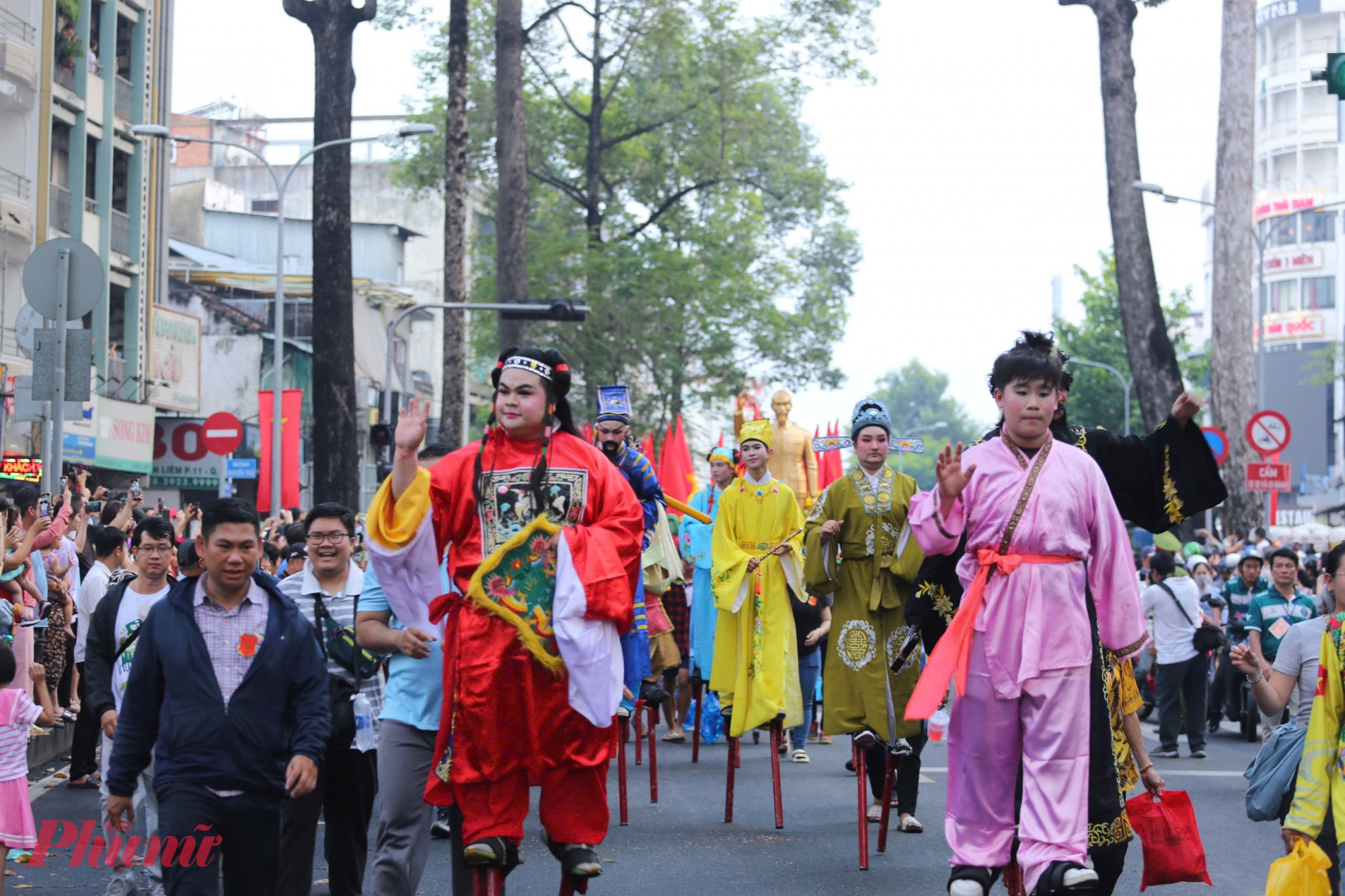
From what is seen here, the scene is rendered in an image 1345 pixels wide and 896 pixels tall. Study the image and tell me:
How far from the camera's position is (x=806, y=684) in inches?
496

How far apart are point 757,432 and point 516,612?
5487 mm

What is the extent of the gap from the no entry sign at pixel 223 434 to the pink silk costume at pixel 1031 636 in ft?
62.5

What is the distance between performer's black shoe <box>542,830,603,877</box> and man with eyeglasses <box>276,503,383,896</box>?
1395 mm

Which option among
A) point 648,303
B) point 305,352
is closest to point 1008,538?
point 648,303

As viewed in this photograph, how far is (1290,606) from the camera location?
12875mm

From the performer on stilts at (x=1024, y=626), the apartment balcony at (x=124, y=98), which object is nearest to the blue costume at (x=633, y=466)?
the performer on stilts at (x=1024, y=626)

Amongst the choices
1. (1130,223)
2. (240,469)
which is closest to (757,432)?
(1130,223)

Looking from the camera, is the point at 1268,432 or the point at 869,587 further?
the point at 1268,432

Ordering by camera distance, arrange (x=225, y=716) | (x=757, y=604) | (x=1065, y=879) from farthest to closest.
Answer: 1. (x=757, y=604)
2. (x=1065, y=879)
3. (x=225, y=716)

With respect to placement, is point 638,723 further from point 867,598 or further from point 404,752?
point 404,752

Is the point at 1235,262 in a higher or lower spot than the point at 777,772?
higher

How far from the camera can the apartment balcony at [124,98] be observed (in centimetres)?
3288

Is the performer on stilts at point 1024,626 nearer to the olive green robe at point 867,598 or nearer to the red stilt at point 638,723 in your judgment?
the olive green robe at point 867,598

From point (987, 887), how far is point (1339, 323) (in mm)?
74063
